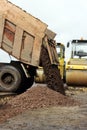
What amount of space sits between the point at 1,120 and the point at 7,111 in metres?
1.49

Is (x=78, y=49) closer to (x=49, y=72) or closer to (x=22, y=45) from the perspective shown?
(x=49, y=72)

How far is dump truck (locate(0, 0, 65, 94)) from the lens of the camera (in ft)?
52.5

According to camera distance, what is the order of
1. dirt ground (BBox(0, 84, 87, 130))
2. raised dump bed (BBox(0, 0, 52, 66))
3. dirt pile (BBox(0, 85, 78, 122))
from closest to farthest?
dirt ground (BBox(0, 84, 87, 130)), dirt pile (BBox(0, 85, 78, 122)), raised dump bed (BBox(0, 0, 52, 66))

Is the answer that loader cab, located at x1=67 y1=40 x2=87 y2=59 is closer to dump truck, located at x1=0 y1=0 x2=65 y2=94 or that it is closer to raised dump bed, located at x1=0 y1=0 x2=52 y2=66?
dump truck, located at x1=0 y1=0 x2=65 y2=94

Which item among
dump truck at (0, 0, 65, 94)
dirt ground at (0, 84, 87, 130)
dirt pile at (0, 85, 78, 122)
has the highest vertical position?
dump truck at (0, 0, 65, 94)

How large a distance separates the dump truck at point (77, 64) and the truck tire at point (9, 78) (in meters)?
4.68

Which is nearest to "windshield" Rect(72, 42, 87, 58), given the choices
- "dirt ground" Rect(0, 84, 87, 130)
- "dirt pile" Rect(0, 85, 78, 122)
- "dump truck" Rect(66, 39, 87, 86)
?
"dump truck" Rect(66, 39, 87, 86)

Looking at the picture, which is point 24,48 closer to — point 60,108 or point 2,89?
point 2,89

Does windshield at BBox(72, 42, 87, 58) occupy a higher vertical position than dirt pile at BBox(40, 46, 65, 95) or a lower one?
higher

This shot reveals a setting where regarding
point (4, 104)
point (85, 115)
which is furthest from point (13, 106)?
point (85, 115)

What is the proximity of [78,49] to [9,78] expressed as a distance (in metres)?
6.68

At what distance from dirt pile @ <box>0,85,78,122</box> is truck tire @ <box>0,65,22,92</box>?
1.46 meters

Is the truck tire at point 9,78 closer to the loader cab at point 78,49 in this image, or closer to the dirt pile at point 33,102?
the dirt pile at point 33,102

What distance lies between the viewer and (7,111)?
1115 cm
